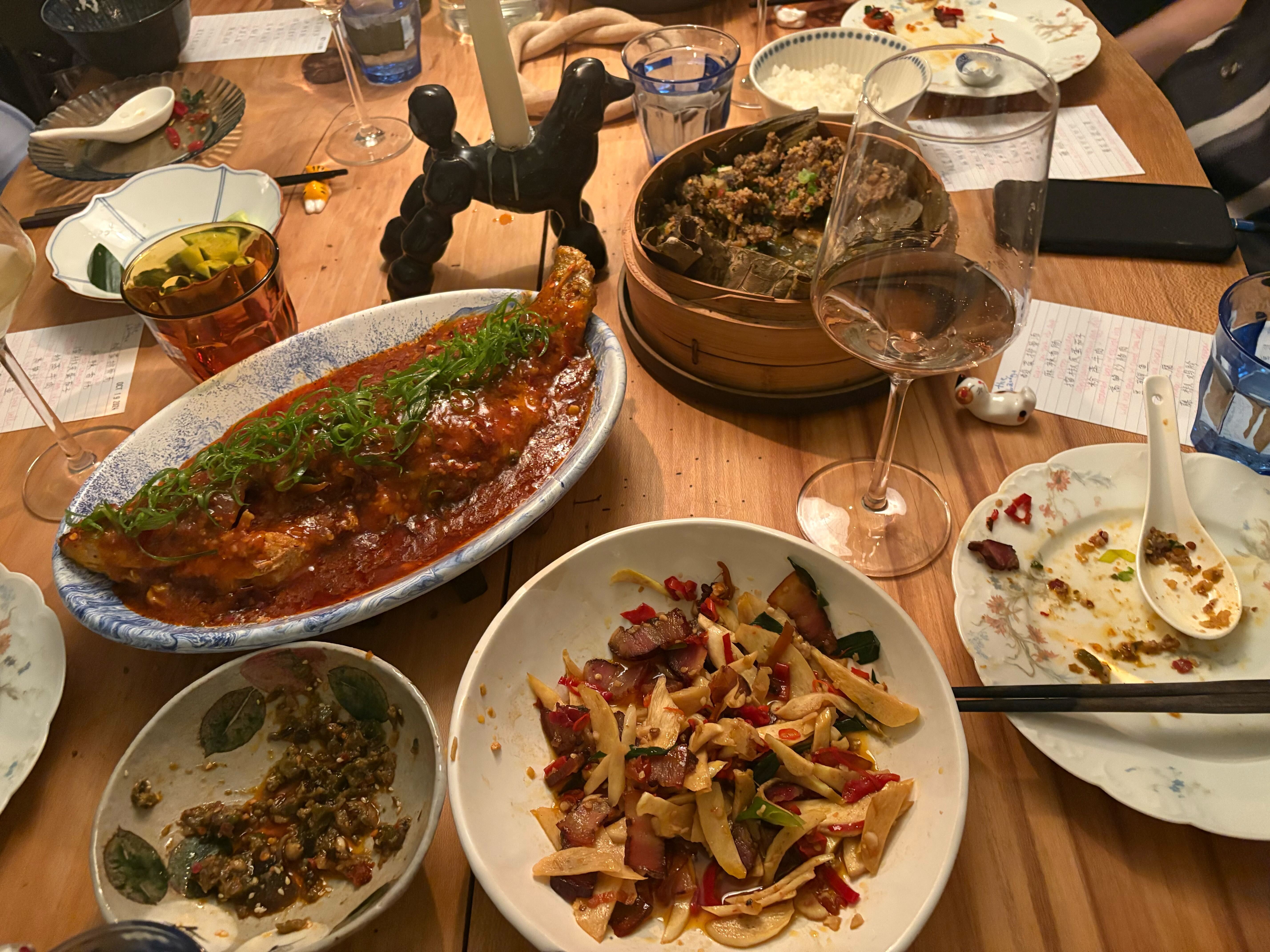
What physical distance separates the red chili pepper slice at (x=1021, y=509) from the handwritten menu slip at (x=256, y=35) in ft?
8.53

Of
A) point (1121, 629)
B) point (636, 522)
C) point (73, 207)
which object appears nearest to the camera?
point (1121, 629)

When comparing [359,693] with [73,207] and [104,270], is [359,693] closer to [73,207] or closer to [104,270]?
A: [104,270]

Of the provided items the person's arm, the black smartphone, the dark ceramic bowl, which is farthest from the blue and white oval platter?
the person's arm

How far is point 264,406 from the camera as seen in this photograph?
4.62 ft

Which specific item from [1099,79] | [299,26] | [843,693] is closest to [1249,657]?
[843,693]

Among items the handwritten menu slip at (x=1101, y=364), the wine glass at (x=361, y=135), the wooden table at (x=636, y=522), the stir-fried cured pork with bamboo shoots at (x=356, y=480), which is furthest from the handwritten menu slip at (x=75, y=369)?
the handwritten menu slip at (x=1101, y=364)

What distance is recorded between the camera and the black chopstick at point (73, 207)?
197cm

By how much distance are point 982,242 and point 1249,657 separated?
0.67 metres

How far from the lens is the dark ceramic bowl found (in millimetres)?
2271

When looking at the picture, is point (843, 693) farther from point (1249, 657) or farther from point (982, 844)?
point (1249, 657)

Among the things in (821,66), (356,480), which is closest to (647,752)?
(356,480)

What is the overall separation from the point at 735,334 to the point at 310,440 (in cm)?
73

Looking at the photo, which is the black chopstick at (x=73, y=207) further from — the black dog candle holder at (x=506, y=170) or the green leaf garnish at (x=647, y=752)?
the green leaf garnish at (x=647, y=752)

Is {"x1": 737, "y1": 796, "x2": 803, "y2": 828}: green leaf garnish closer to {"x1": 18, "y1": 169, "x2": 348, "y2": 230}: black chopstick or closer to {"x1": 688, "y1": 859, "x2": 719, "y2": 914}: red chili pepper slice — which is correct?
{"x1": 688, "y1": 859, "x2": 719, "y2": 914}: red chili pepper slice
